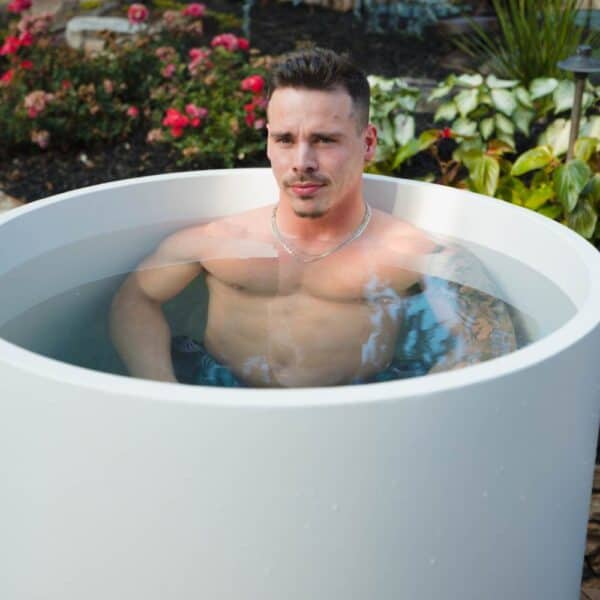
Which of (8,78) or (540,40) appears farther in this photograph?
(8,78)

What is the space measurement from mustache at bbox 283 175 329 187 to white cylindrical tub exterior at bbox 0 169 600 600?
2.63 feet

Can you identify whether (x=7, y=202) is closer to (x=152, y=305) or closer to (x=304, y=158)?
(x=152, y=305)

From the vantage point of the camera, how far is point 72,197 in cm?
232

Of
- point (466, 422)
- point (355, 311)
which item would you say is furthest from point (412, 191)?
point (466, 422)

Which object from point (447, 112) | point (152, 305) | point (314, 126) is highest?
point (314, 126)

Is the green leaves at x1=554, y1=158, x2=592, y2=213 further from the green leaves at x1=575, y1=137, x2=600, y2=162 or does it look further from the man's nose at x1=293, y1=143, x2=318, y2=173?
the man's nose at x1=293, y1=143, x2=318, y2=173

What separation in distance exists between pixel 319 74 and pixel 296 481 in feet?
3.84

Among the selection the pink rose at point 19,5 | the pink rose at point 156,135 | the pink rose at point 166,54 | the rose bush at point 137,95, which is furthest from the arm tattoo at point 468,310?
the pink rose at point 19,5

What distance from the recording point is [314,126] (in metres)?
2.26

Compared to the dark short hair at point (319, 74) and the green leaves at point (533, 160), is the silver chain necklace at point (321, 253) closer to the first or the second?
the dark short hair at point (319, 74)

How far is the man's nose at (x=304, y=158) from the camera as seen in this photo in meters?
2.25

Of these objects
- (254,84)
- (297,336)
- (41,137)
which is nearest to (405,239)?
(297,336)

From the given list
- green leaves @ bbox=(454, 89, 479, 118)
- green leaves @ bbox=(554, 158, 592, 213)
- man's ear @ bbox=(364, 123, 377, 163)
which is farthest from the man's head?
green leaves @ bbox=(454, 89, 479, 118)

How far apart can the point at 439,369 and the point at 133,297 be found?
2.62 feet
